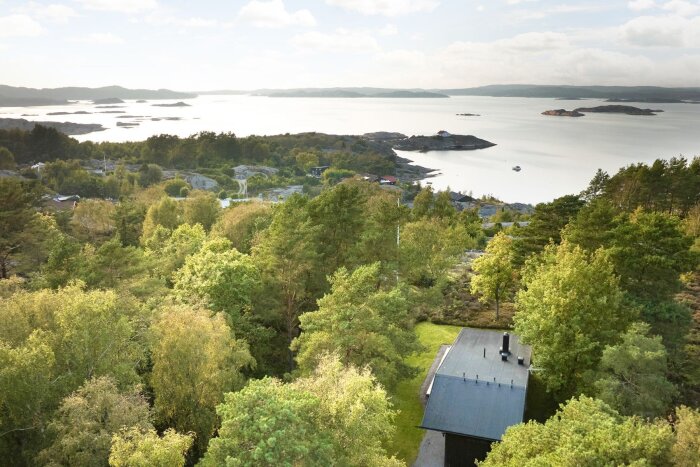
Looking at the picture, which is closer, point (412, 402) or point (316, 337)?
point (316, 337)

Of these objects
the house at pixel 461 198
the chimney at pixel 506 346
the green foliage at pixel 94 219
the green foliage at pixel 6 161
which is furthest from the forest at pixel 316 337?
the green foliage at pixel 6 161

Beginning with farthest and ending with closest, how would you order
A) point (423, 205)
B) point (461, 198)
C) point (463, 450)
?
1. point (461, 198)
2. point (423, 205)
3. point (463, 450)

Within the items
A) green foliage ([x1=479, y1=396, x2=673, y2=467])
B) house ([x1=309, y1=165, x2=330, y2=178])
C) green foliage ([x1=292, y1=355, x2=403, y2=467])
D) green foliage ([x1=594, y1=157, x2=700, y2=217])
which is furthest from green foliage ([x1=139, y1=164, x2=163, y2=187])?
green foliage ([x1=479, y1=396, x2=673, y2=467])

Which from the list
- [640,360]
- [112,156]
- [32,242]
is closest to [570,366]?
[640,360]

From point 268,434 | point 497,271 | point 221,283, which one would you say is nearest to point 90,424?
point 268,434

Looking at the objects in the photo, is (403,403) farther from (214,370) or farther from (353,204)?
(353,204)

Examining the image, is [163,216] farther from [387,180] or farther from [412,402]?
[387,180]
